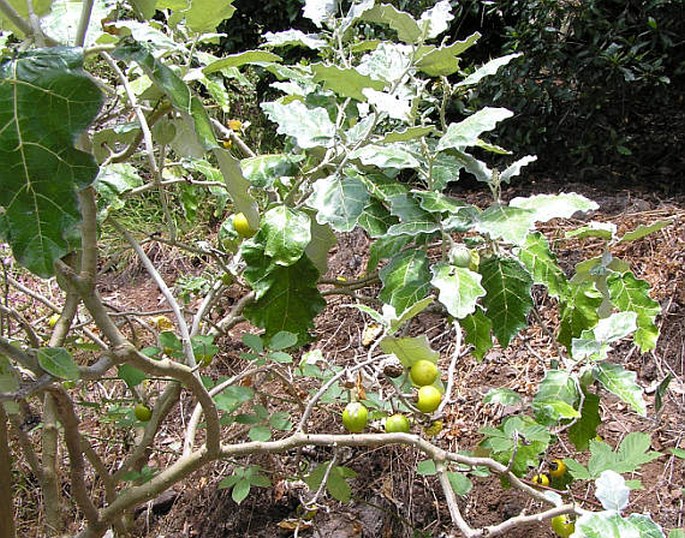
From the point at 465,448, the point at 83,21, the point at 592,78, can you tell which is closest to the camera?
the point at 83,21

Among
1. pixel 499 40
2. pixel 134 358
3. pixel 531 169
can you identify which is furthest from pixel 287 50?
pixel 134 358

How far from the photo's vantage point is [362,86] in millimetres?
1174

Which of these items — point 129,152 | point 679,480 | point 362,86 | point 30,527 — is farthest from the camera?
point 30,527

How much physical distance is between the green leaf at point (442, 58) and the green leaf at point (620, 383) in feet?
1.99

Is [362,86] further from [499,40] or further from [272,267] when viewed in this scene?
[499,40]

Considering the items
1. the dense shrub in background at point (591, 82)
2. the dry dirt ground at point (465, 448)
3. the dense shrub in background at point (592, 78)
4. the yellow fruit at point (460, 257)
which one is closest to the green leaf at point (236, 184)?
the yellow fruit at point (460, 257)

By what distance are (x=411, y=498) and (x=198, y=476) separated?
31.0 inches

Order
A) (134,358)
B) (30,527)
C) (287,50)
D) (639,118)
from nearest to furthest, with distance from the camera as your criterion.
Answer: (134,358), (30,527), (639,118), (287,50)

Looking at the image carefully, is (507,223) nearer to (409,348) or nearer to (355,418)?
(409,348)

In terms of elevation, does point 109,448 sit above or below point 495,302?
below

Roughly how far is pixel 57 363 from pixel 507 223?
0.71 metres

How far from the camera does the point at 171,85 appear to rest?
0.87 meters

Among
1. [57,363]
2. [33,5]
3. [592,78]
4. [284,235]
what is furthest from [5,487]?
[592,78]

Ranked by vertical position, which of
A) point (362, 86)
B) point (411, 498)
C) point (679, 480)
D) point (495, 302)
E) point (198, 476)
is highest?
point (362, 86)
